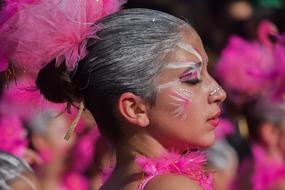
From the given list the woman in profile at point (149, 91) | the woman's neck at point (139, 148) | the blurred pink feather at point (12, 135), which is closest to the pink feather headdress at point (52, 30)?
the woman in profile at point (149, 91)

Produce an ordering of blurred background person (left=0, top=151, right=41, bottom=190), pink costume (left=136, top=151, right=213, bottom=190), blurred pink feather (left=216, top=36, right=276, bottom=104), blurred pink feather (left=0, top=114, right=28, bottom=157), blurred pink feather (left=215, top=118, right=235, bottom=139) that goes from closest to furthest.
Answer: pink costume (left=136, top=151, right=213, bottom=190) < blurred background person (left=0, top=151, right=41, bottom=190) < blurred pink feather (left=0, top=114, right=28, bottom=157) < blurred pink feather (left=216, top=36, right=276, bottom=104) < blurred pink feather (left=215, top=118, right=235, bottom=139)

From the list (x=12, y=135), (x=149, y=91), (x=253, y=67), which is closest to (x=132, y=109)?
(x=149, y=91)

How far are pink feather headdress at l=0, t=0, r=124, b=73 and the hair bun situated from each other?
3 centimetres

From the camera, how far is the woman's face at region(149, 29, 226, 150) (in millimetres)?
2775

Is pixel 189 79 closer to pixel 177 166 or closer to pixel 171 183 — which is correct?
pixel 177 166

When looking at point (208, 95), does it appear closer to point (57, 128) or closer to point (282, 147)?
point (282, 147)

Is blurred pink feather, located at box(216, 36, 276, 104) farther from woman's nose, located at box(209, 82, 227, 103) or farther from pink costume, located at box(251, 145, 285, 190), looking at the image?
woman's nose, located at box(209, 82, 227, 103)

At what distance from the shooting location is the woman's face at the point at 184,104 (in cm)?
278

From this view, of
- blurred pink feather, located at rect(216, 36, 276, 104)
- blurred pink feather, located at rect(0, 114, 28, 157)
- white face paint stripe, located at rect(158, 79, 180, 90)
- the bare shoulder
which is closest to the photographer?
the bare shoulder

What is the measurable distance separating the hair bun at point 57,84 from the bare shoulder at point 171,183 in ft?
1.40

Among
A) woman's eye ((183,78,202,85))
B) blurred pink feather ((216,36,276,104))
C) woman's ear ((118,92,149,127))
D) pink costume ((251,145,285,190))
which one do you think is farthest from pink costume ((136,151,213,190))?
pink costume ((251,145,285,190))

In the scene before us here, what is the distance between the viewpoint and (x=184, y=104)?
277cm

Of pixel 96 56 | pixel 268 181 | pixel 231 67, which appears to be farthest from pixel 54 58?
pixel 231 67

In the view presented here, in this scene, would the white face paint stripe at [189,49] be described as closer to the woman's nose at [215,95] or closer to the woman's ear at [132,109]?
the woman's nose at [215,95]
